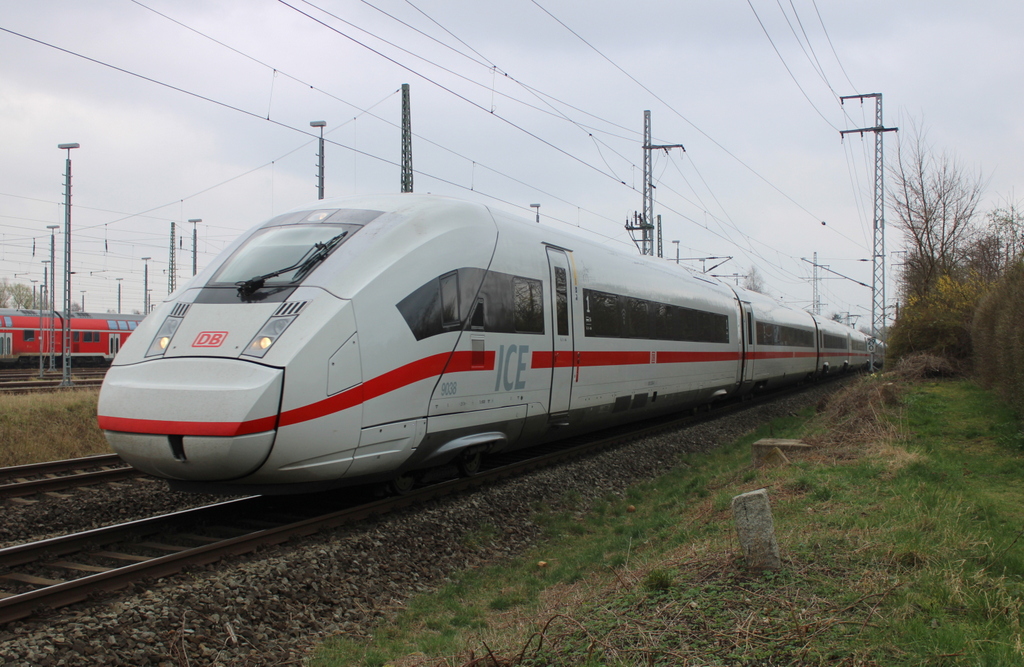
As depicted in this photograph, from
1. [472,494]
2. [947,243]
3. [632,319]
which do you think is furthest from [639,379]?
[947,243]

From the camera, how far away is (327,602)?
519cm

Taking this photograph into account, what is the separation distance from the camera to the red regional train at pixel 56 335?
3403 centimetres

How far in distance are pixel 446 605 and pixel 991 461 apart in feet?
23.4

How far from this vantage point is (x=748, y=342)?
1891 cm

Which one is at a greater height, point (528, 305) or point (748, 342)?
point (528, 305)

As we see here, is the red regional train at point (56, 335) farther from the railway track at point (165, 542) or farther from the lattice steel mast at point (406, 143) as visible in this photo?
the railway track at point (165, 542)

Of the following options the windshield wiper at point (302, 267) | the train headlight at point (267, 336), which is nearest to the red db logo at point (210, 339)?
the train headlight at point (267, 336)

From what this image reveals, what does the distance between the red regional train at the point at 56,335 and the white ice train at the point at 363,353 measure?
1156 inches

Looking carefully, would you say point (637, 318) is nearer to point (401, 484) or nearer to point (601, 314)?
point (601, 314)

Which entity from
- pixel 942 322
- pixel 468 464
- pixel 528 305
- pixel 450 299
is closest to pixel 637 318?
pixel 528 305

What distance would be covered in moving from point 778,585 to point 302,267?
4.63 m

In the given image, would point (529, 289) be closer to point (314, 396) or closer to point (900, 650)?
point (314, 396)

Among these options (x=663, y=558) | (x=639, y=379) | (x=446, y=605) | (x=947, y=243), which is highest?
(x=947, y=243)

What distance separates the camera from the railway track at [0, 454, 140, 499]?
24.8ft
